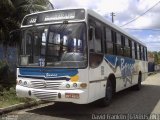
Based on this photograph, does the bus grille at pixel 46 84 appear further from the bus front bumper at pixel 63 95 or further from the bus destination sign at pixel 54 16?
the bus destination sign at pixel 54 16

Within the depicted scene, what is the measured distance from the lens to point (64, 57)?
8.59 m

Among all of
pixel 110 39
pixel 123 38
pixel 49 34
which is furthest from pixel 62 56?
pixel 123 38

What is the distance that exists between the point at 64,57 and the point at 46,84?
0.92 metres

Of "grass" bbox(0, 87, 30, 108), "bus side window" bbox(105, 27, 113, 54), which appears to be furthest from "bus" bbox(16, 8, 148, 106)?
"grass" bbox(0, 87, 30, 108)

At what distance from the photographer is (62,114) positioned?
9.12 meters

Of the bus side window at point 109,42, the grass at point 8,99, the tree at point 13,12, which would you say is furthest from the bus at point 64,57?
the tree at point 13,12

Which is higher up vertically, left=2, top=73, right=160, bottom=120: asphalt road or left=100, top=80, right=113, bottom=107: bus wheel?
left=100, top=80, right=113, bottom=107: bus wheel

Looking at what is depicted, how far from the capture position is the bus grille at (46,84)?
8.53m

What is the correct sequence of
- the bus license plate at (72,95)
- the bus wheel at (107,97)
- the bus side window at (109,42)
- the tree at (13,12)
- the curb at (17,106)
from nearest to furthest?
the bus license plate at (72,95) → the curb at (17,106) → the bus wheel at (107,97) → the bus side window at (109,42) → the tree at (13,12)

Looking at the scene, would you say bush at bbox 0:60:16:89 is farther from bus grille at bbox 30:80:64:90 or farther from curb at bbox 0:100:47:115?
bus grille at bbox 30:80:64:90

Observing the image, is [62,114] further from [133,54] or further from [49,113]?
[133,54]

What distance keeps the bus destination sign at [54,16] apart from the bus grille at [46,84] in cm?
183

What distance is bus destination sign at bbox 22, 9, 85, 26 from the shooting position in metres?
8.81

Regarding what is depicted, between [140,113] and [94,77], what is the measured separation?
1980 millimetres
